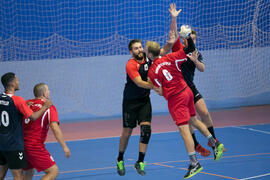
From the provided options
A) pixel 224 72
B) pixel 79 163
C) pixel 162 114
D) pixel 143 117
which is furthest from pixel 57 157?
pixel 224 72

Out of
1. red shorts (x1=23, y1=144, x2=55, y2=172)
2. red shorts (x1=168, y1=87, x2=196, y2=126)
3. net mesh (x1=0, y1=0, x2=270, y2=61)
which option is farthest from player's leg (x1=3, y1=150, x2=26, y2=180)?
net mesh (x1=0, y1=0, x2=270, y2=61)

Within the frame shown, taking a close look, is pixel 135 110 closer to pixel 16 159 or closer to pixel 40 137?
pixel 40 137

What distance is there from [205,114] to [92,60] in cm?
836

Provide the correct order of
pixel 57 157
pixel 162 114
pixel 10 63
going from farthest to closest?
pixel 162 114 < pixel 10 63 < pixel 57 157

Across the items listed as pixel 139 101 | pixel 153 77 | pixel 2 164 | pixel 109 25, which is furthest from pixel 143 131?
pixel 109 25

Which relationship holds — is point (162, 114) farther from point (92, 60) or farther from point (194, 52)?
point (194, 52)

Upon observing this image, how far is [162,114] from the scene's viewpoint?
630 inches

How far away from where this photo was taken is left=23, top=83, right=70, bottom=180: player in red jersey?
19.2 feet

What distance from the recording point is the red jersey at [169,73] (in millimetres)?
6281

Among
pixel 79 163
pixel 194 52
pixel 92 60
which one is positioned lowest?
pixel 79 163

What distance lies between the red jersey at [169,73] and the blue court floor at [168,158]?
2.00 meters

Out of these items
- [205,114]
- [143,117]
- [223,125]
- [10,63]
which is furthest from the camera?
[10,63]

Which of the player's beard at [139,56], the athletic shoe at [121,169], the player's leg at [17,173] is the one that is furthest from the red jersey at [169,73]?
the player's leg at [17,173]

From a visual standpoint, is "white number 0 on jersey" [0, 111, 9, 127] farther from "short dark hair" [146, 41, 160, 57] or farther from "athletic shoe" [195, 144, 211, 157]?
"athletic shoe" [195, 144, 211, 157]
